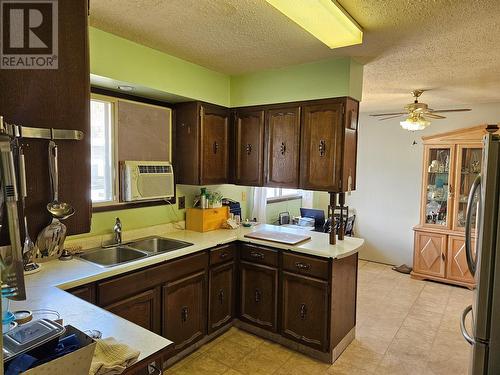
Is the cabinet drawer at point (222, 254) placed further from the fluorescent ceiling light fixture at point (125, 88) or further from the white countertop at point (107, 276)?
the fluorescent ceiling light fixture at point (125, 88)

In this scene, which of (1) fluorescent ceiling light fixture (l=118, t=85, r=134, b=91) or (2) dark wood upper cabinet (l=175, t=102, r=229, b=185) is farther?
(2) dark wood upper cabinet (l=175, t=102, r=229, b=185)

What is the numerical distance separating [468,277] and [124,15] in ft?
15.9

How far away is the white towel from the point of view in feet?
3.39

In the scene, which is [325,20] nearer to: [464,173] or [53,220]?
[53,220]

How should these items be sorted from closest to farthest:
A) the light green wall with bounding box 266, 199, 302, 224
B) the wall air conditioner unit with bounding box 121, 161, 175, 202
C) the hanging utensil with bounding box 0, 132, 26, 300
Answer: the hanging utensil with bounding box 0, 132, 26, 300
the wall air conditioner unit with bounding box 121, 161, 175, 202
the light green wall with bounding box 266, 199, 302, 224

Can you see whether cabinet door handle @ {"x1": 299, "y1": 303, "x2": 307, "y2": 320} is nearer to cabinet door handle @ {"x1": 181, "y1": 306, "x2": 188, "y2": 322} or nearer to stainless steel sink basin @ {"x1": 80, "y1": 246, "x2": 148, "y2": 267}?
cabinet door handle @ {"x1": 181, "y1": 306, "x2": 188, "y2": 322}

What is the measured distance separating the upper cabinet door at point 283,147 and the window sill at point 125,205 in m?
1.03

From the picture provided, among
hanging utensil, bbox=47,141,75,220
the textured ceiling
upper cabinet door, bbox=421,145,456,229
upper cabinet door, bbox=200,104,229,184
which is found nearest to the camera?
hanging utensil, bbox=47,141,75,220

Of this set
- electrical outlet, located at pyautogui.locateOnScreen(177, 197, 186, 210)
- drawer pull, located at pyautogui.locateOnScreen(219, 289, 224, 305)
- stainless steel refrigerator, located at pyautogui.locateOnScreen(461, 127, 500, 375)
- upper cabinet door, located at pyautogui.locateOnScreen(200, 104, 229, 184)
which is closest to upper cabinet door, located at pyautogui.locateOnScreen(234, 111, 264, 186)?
upper cabinet door, located at pyautogui.locateOnScreen(200, 104, 229, 184)

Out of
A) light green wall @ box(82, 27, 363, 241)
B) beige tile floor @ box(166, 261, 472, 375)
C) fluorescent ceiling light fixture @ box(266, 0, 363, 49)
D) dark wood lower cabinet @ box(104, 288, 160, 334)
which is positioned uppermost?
fluorescent ceiling light fixture @ box(266, 0, 363, 49)

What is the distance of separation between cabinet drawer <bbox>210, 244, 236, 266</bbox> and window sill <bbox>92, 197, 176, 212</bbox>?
0.73 m

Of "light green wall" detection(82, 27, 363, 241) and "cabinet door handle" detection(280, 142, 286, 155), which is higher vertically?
"light green wall" detection(82, 27, 363, 241)

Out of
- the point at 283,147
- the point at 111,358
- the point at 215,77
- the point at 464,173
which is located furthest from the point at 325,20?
the point at 464,173

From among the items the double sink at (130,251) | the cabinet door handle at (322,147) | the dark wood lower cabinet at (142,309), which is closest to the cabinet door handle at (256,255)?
the double sink at (130,251)
